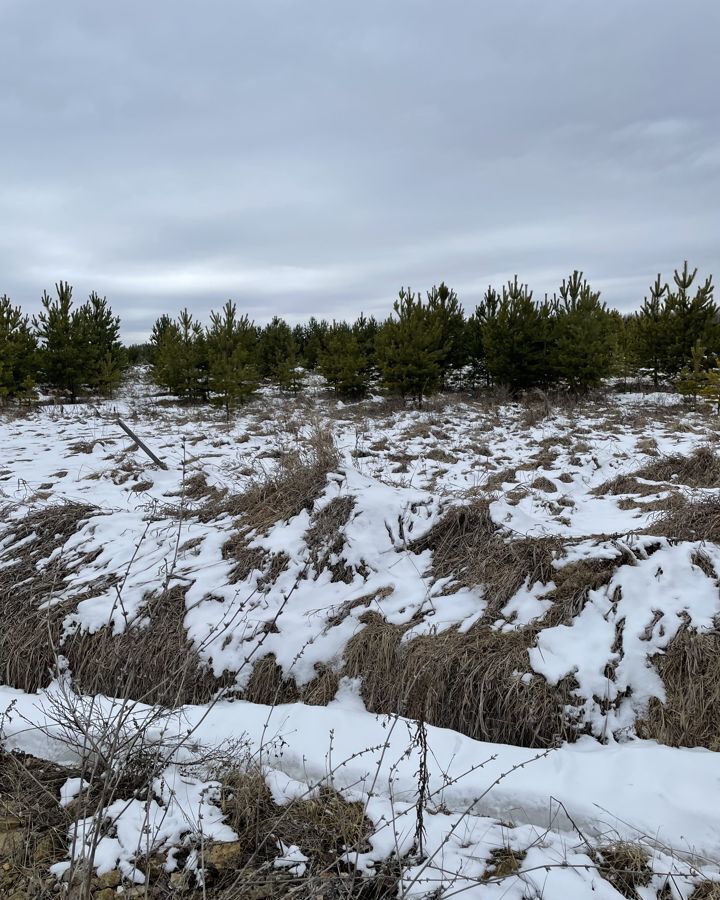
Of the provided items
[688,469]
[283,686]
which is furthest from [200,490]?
[688,469]

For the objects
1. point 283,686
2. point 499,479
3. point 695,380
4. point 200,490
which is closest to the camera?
point 283,686

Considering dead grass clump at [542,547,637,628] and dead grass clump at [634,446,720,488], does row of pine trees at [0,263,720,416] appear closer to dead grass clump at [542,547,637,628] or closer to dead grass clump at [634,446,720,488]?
dead grass clump at [634,446,720,488]

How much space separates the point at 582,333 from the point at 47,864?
15487mm

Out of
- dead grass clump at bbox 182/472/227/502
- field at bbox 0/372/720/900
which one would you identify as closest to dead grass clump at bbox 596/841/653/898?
field at bbox 0/372/720/900

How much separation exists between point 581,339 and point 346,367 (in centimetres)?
755

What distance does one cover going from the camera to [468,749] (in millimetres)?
2783

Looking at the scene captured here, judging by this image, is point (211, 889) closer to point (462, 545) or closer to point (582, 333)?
point (462, 545)

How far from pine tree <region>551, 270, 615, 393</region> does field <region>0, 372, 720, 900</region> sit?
9.30 meters

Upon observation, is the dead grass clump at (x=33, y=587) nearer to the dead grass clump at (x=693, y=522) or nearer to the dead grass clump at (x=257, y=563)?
the dead grass clump at (x=257, y=563)

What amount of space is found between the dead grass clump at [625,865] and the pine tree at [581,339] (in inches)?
559

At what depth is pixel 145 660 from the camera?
11.6ft

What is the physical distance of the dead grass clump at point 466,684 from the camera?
2.90m

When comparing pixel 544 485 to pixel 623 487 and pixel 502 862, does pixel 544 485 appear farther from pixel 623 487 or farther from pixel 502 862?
pixel 502 862

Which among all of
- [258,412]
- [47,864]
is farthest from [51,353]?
[47,864]
